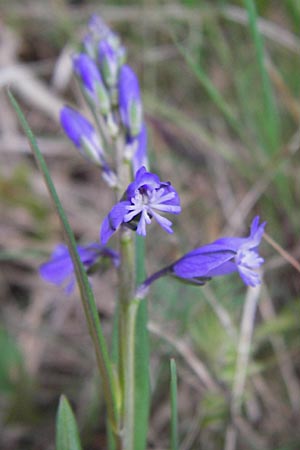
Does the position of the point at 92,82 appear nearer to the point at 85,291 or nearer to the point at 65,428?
the point at 85,291

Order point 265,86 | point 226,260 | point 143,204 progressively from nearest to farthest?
point 143,204 < point 226,260 < point 265,86

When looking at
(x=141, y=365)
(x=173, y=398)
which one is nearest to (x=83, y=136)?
(x=141, y=365)

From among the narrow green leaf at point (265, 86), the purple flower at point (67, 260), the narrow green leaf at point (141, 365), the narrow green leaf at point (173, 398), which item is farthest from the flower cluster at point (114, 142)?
the narrow green leaf at point (265, 86)

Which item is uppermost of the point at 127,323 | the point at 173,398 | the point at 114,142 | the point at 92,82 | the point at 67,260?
the point at 92,82

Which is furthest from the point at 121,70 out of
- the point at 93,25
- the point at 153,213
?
the point at 153,213

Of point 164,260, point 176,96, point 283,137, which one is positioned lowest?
point 164,260

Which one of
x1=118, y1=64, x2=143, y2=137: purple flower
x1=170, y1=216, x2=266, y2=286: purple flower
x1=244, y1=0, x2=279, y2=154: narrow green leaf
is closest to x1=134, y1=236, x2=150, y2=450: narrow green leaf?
x1=170, y1=216, x2=266, y2=286: purple flower

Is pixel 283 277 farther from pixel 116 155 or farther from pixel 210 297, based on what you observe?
pixel 116 155

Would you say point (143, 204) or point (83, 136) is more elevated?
point (83, 136)
